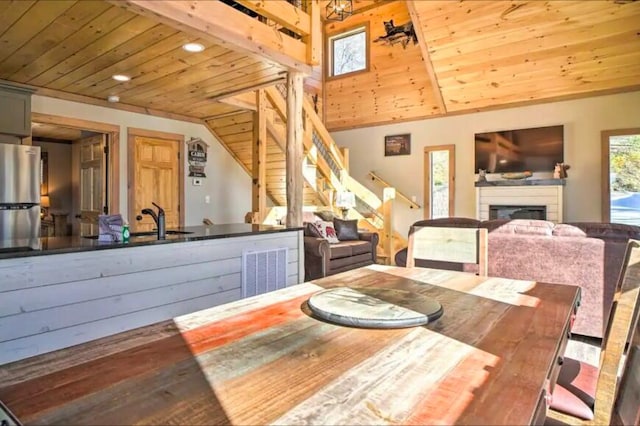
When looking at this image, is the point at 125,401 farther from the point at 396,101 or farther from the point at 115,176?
the point at 396,101

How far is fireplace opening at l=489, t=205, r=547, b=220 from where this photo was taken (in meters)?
6.55

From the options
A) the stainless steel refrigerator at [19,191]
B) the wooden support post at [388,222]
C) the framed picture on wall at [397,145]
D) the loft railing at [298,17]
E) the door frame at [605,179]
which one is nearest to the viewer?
the loft railing at [298,17]

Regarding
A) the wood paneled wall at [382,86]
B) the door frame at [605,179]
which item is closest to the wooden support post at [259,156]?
the wood paneled wall at [382,86]

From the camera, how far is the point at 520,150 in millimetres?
6906

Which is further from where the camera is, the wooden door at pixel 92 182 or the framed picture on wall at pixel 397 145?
the framed picture on wall at pixel 397 145

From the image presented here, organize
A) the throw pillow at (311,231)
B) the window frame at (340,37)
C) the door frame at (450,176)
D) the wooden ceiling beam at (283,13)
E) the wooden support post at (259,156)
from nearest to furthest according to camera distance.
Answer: the wooden ceiling beam at (283,13)
the throw pillow at (311,231)
the wooden support post at (259,156)
the door frame at (450,176)
the window frame at (340,37)

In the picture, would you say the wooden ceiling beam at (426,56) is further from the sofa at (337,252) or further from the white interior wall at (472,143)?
the sofa at (337,252)

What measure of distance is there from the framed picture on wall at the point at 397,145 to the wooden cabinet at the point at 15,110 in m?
6.09

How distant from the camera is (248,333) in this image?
1.18 m

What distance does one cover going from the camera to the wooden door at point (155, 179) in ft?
18.7

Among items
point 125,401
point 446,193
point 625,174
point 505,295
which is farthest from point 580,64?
point 125,401

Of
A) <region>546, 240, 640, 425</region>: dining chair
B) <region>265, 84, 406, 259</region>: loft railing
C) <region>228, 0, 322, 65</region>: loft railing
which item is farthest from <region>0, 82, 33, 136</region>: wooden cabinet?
<region>546, 240, 640, 425</region>: dining chair

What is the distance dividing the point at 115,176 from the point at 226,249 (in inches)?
123

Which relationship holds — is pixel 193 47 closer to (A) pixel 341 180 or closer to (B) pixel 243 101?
(B) pixel 243 101
